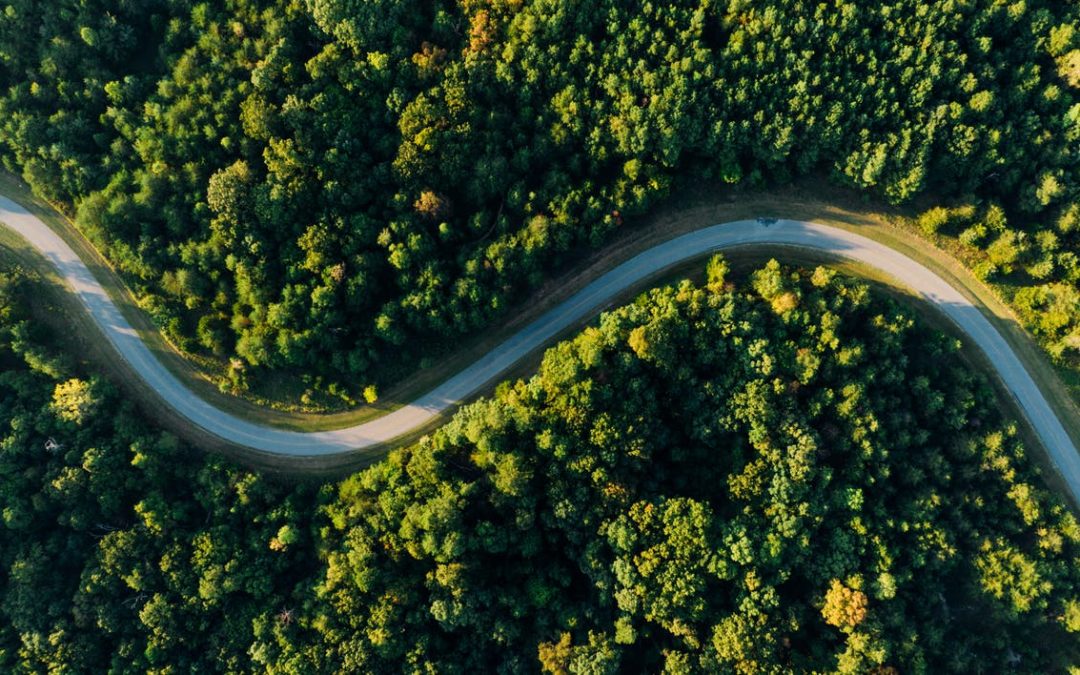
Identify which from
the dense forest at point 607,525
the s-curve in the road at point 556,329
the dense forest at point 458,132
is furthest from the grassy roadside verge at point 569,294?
the dense forest at point 607,525

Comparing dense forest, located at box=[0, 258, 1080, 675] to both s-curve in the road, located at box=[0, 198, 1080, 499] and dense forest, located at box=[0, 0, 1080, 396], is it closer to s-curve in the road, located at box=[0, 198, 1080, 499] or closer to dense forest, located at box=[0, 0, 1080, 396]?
s-curve in the road, located at box=[0, 198, 1080, 499]

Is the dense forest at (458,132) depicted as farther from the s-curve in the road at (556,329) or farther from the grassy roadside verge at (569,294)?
the s-curve in the road at (556,329)

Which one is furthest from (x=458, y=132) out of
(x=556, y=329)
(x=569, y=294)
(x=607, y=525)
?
(x=607, y=525)

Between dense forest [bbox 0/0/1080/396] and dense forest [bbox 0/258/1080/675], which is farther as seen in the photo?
dense forest [bbox 0/0/1080/396]

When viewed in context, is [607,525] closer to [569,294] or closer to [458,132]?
[569,294]

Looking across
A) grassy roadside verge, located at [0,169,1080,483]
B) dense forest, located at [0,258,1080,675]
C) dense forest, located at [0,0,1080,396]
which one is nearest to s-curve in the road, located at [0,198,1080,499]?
grassy roadside verge, located at [0,169,1080,483]

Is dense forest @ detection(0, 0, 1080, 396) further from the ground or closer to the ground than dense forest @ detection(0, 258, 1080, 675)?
further from the ground
